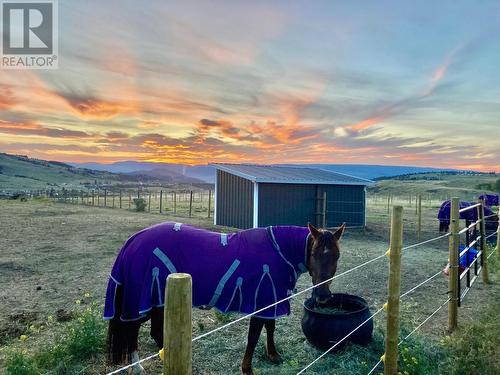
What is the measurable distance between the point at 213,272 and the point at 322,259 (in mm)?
1129

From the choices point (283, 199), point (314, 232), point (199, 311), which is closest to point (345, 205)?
point (283, 199)

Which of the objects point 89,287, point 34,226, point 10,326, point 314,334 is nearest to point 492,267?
point 314,334

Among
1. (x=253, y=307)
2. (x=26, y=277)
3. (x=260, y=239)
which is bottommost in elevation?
(x=26, y=277)

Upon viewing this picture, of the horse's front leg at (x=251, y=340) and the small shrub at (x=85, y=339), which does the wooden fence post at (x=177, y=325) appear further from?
the small shrub at (x=85, y=339)

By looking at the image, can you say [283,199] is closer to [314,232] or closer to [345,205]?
[345,205]

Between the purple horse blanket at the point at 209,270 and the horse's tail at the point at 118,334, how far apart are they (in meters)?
0.06

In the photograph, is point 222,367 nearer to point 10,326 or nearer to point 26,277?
point 10,326

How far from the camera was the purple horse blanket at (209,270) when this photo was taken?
12.6 ft

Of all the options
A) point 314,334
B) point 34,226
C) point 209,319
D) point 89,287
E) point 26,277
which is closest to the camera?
point 314,334

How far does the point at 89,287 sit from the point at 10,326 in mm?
2091

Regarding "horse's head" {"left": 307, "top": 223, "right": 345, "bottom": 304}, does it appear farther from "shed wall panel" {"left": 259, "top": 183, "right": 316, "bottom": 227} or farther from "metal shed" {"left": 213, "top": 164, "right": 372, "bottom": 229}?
"shed wall panel" {"left": 259, "top": 183, "right": 316, "bottom": 227}

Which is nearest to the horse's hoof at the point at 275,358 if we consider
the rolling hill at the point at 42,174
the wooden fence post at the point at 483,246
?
the wooden fence post at the point at 483,246

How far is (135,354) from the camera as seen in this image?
4.05 metres

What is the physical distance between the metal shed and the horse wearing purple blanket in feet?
38.7
